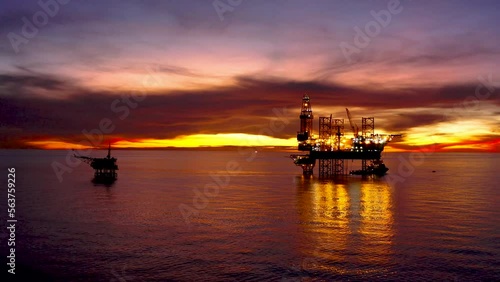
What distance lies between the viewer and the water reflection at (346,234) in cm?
3512

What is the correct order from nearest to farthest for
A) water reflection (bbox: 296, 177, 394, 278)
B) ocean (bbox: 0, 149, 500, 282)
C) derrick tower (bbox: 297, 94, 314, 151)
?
ocean (bbox: 0, 149, 500, 282), water reflection (bbox: 296, 177, 394, 278), derrick tower (bbox: 297, 94, 314, 151)

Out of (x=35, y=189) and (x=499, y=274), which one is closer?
(x=499, y=274)

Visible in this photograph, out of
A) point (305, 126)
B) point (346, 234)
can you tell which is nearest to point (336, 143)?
point (305, 126)

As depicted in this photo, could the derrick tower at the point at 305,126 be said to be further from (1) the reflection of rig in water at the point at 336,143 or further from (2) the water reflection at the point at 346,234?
(2) the water reflection at the point at 346,234

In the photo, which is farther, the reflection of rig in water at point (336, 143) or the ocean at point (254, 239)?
the reflection of rig in water at point (336, 143)

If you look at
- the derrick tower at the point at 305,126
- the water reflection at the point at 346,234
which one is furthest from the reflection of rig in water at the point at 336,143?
the water reflection at the point at 346,234

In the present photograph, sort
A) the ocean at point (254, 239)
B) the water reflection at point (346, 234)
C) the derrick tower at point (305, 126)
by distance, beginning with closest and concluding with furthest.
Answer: the ocean at point (254, 239)
the water reflection at point (346, 234)
the derrick tower at point (305, 126)

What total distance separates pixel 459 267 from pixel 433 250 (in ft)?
16.2

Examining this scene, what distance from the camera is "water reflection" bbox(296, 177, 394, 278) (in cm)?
3512

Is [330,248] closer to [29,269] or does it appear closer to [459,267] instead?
[459,267]

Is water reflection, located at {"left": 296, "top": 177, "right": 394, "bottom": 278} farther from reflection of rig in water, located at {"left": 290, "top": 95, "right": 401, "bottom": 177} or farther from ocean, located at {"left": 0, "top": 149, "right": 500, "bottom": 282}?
reflection of rig in water, located at {"left": 290, "top": 95, "right": 401, "bottom": 177}

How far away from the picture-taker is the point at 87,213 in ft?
192

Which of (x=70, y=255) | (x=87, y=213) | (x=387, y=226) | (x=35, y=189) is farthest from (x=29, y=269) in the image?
(x=35, y=189)

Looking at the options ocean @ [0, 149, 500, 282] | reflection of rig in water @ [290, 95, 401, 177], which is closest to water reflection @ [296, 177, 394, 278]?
ocean @ [0, 149, 500, 282]
